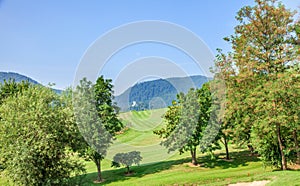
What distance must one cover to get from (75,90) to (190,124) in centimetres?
1297

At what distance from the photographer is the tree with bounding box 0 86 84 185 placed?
52.4ft

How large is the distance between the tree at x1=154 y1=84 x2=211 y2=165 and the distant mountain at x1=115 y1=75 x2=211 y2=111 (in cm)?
209

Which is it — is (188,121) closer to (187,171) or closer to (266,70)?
(187,171)

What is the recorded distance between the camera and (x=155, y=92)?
97.8 ft

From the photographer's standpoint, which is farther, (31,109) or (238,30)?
(238,30)

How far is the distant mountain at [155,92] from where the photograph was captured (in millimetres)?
22870

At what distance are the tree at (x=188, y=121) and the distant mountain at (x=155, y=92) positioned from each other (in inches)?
82.2

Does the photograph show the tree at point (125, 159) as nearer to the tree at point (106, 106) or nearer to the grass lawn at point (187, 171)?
the grass lawn at point (187, 171)

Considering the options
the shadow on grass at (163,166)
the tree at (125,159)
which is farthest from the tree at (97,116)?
the shadow on grass at (163,166)

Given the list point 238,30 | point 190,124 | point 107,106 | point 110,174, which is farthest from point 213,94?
point 110,174

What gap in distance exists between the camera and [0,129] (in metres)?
17.1

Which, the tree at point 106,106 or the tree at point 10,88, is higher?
the tree at point 10,88

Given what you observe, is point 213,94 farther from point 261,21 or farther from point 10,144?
point 10,144

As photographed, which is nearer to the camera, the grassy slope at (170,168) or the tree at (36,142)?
the tree at (36,142)
